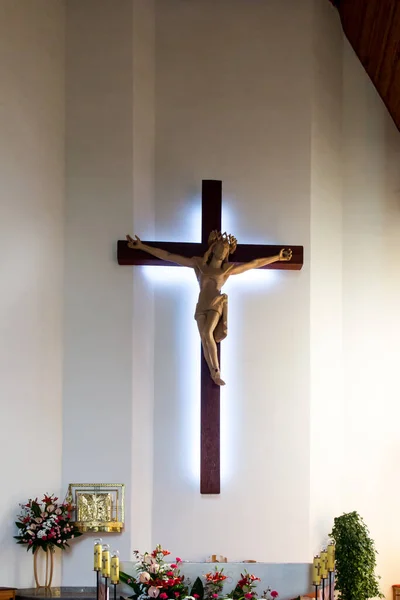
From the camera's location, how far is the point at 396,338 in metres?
7.32

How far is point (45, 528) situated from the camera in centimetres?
614

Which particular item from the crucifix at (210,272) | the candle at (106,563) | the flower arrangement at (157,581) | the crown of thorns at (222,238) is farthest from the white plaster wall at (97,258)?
the candle at (106,563)

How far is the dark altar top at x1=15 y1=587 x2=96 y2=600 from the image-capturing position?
6.00 meters

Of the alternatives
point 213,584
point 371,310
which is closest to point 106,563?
point 213,584

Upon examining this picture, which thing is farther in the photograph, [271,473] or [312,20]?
[312,20]

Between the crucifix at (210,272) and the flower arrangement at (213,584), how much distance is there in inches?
50.2

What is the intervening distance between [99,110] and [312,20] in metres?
1.86

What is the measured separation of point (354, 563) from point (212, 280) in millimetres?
2182

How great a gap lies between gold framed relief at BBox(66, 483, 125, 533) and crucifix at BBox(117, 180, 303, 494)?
24.8 inches

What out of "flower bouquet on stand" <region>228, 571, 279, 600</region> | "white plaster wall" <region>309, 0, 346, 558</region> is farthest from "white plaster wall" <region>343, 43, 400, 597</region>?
"flower bouquet on stand" <region>228, 571, 279, 600</region>

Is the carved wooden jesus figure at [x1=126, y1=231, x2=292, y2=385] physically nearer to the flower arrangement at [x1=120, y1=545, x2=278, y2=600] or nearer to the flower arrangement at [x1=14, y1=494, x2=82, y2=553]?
the flower arrangement at [x1=14, y1=494, x2=82, y2=553]

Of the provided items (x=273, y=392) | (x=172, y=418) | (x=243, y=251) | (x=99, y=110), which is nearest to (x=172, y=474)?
(x=172, y=418)

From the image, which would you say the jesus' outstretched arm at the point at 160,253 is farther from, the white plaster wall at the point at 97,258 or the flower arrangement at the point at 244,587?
the flower arrangement at the point at 244,587

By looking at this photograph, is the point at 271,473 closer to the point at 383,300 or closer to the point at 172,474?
the point at 172,474
